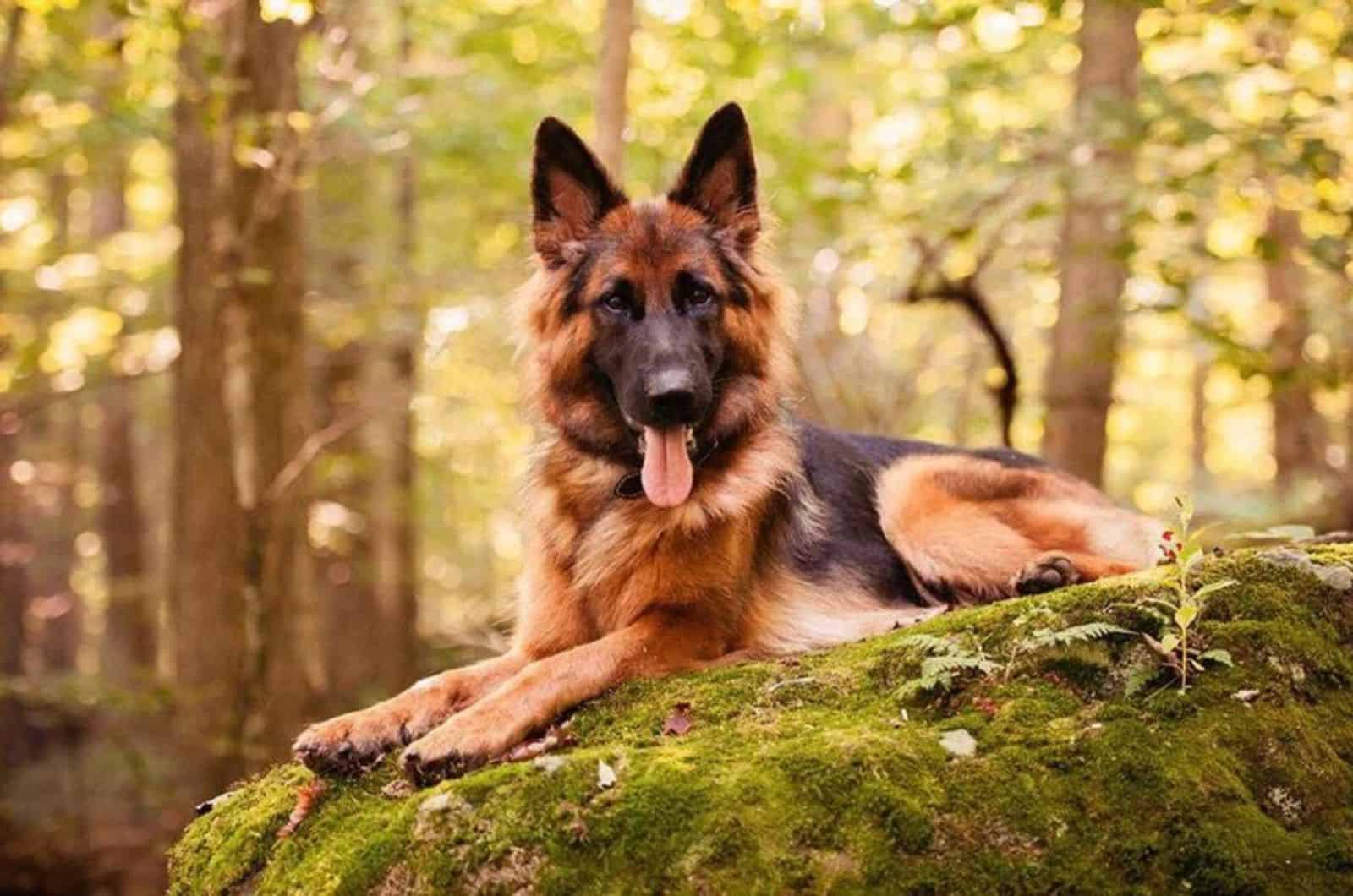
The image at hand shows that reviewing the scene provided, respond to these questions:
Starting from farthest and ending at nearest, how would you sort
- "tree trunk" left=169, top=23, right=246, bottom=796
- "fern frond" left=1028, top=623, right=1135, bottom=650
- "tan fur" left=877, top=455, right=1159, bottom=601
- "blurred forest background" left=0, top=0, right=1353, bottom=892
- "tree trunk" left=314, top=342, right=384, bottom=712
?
"tree trunk" left=314, top=342, right=384, bottom=712 < "tree trunk" left=169, top=23, right=246, bottom=796 < "blurred forest background" left=0, top=0, right=1353, bottom=892 < "tan fur" left=877, top=455, right=1159, bottom=601 < "fern frond" left=1028, top=623, right=1135, bottom=650

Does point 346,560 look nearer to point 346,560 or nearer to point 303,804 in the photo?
point 346,560

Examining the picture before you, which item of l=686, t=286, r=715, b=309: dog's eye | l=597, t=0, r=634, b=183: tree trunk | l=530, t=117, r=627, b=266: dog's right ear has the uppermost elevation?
l=597, t=0, r=634, b=183: tree trunk

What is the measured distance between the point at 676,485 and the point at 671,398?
14.0 inches

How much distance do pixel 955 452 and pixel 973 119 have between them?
19.6 ft

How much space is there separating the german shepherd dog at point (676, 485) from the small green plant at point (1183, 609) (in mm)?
1070

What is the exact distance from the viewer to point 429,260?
55.5 ft

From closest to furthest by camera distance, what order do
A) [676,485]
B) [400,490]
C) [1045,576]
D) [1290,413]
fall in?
[676,485] → [1045,576] → [1290,413] → [400,490]

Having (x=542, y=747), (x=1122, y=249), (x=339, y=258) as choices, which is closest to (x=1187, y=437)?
(x=339, y=258)

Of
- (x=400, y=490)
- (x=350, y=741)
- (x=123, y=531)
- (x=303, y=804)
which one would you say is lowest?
(x=123, y=531)

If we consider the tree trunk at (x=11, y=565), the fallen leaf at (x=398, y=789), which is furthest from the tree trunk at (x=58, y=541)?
the fallen leaf at (x=398, y=789)

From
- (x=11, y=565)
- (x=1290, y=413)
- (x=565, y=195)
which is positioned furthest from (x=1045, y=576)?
(x=11, y=565)

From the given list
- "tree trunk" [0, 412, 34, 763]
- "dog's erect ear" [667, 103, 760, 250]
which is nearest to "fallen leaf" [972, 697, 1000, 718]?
"dog's erect ear" [667, 103, 760, 250]

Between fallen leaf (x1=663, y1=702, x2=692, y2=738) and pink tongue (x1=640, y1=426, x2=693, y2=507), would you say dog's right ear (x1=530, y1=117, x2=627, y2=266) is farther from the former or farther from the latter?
fallen leaf (x1=663, y1=702, x2=692, y2=738)

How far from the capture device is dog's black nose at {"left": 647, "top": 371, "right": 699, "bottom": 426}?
4.64 m
